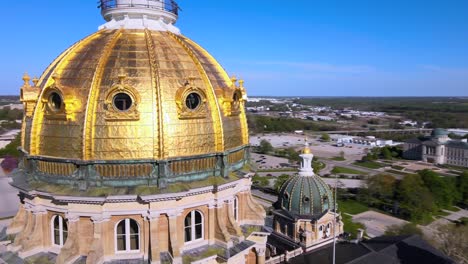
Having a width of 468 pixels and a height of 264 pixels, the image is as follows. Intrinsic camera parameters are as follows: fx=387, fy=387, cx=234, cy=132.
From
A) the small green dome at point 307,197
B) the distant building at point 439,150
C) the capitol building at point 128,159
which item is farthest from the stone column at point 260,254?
the distant building at point 439,150

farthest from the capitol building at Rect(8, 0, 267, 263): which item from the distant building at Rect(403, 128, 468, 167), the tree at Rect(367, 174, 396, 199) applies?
the distant building at Rect(403, 128, 468, 167)

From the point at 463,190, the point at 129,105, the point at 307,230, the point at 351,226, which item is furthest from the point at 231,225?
the point at 463,190

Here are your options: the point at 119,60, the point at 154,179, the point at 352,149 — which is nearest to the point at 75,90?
the point at 119,60

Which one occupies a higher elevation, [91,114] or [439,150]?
[91,114]

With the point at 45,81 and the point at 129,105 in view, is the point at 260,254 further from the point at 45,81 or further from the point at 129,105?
the point at 45,81

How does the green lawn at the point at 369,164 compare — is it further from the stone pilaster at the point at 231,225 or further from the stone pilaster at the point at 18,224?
the stone pilaster at the point at 18,224

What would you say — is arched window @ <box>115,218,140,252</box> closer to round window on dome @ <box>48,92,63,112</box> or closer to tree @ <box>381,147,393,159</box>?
round window on dome @ <box>48,92,63,112</box>
